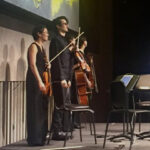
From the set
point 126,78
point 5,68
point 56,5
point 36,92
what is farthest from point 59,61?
point 56,5

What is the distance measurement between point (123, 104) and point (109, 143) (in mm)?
889

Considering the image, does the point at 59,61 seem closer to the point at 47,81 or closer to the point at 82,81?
the point at 47,81

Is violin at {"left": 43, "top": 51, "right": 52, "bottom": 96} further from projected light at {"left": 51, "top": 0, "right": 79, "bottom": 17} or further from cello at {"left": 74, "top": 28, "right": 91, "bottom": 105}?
projected light at {"left": 51, "top": 0, "right": 79, "bottom": 17}

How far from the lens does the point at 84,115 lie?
9469 mm

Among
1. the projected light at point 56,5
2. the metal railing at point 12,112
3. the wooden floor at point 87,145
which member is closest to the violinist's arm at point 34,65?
the metal railing at point 12,112

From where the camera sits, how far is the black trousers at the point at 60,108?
239 inches

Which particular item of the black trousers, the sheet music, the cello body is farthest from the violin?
the cello body

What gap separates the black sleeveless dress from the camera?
5863mm

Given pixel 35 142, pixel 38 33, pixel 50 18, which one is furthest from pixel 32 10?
pixel 35 142

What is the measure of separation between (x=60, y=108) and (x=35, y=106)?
32 centimetres

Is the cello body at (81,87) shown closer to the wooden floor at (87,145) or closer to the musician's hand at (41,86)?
the wooden floor at (87,145)

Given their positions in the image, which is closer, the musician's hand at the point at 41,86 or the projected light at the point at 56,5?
the musician's hand at the point at 41,86

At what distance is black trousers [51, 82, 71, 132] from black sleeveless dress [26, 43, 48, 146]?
0.20 meters

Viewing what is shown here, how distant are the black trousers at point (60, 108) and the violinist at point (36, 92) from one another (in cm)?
19
